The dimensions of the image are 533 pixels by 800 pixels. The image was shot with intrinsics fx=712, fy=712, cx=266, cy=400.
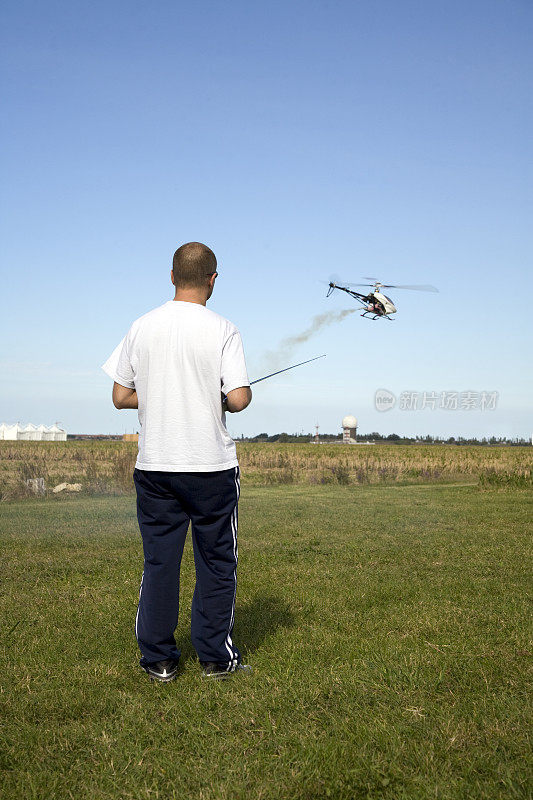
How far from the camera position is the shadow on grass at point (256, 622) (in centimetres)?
480

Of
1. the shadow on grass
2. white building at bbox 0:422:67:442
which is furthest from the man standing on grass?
white building at bbox 0:422:67:442

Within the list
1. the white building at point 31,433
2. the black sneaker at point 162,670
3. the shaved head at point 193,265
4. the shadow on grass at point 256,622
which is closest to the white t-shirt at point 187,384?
the shaved head at point 193,265

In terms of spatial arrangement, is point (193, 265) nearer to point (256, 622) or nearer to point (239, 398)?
point (239, 398)

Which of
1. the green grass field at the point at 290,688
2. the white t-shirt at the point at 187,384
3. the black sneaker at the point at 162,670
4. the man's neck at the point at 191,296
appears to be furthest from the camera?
the man's neck at the point at 191,296

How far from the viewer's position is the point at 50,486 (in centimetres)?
1983

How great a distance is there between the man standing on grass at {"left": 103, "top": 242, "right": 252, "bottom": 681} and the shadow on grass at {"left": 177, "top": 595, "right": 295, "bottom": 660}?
0.65 metres

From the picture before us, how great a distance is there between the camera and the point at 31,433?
90375 mm

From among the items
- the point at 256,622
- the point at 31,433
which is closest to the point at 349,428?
the point at 31,433

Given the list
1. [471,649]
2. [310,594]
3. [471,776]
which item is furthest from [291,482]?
[471,776]

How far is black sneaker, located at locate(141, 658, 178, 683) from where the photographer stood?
407 centimetres

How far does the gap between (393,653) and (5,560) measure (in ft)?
17.4

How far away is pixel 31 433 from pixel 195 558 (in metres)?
91.3

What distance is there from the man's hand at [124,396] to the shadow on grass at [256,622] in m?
1.70

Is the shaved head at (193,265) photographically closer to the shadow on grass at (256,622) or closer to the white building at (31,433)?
the shadow on grass at (256,622)
